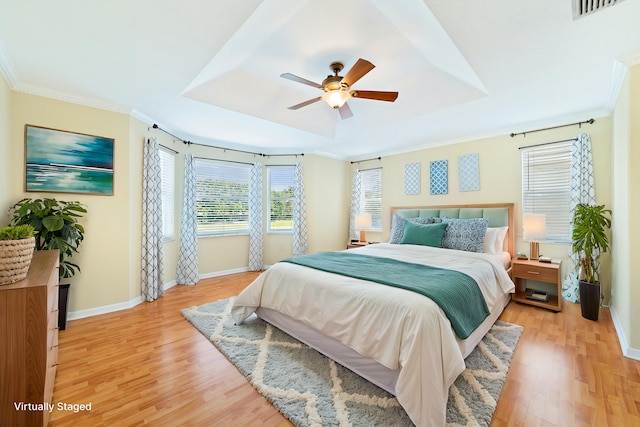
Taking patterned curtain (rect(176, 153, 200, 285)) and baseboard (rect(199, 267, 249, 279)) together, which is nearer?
patterned curtain (rect(176, 153, 200, 285))

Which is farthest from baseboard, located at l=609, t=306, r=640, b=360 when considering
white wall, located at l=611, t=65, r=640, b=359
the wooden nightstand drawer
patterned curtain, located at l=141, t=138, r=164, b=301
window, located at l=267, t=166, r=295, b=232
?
patterned curtain, located at l=141, t=138, r=164, b=301

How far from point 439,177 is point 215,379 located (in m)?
4.25

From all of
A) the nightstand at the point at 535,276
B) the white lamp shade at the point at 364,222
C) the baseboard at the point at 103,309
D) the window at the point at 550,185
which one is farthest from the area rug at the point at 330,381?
the white lamp shade at the point at 364,222

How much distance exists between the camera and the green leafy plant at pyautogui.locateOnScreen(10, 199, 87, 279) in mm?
2457

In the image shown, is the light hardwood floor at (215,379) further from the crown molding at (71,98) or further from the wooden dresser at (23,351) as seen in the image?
the crown molding at (71,98)

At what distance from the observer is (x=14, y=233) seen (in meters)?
1.39

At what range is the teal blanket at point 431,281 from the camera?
1.79 meters

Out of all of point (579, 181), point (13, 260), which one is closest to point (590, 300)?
point (579, 181)

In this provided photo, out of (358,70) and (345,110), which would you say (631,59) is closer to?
(358,70)

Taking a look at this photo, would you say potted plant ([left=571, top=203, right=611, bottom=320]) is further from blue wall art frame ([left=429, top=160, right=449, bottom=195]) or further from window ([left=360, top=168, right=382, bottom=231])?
window ([left=360, top=168, right=382, bottom=231])

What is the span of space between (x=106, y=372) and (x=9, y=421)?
75cm

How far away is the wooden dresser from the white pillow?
4.17 m

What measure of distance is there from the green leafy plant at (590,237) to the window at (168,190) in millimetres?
5532

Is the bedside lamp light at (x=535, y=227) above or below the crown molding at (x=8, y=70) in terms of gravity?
below
